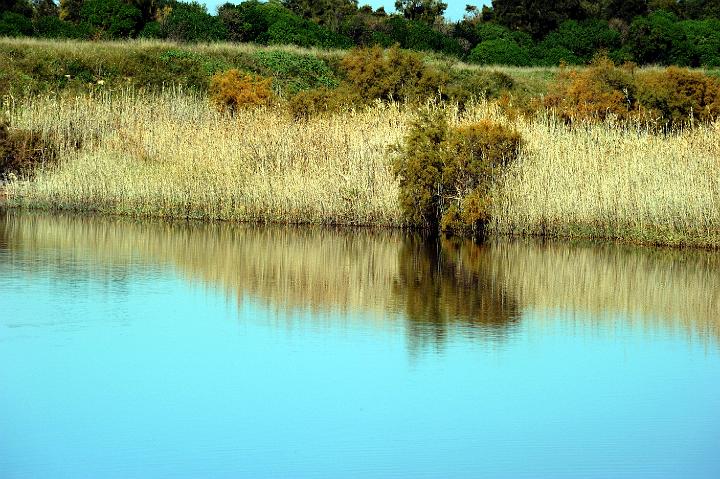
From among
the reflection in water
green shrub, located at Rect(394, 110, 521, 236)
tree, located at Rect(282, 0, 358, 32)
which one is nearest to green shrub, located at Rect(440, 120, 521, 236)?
green shrub, located at Rect(394, 110, 521, 236)

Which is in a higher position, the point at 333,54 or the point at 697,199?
the point at 333,54

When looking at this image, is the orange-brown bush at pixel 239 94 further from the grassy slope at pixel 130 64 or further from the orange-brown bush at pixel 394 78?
the grassy slope at pixel 130 64

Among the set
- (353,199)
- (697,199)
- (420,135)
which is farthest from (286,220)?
(697,199)

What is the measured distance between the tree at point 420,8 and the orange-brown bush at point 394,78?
3828 centimetres

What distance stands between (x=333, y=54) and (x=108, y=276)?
3610 cm

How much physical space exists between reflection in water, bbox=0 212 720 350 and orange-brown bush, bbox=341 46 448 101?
1296cm

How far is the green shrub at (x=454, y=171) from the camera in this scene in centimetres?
2027

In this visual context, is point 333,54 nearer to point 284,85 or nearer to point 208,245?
point 284,85

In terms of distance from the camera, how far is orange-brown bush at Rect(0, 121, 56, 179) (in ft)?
79.7

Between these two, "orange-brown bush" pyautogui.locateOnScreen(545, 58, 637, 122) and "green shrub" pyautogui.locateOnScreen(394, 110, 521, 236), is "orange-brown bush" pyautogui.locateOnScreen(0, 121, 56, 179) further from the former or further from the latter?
"orange-brown bush" pyautogui.locateOnScreen(545, 58, 637, 122)

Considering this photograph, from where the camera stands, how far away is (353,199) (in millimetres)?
21078

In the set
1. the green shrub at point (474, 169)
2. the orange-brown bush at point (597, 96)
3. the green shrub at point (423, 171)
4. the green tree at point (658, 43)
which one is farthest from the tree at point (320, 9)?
the green shrub at point (474, 169)

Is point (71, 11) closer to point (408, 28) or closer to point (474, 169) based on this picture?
point (408, 28)

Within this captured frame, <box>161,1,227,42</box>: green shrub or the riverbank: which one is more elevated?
<box>161,1,227,42</box>: green shrub
